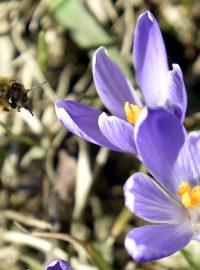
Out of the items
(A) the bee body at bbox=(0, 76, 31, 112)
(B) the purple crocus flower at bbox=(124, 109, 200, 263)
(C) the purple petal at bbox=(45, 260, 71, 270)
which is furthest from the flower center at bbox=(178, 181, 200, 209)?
(A) the bee body at bbox=(0, 76, 31, 112)

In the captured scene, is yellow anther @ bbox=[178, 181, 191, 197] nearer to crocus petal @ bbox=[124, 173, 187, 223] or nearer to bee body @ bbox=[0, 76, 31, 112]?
crocus petal @ bbox=[124, 173, 187, 223]

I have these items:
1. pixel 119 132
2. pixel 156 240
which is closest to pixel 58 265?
pixel 156 240

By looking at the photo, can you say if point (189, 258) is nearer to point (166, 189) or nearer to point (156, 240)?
point (166, 189)

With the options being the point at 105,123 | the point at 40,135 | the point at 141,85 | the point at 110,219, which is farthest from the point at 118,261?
the point at 105,123

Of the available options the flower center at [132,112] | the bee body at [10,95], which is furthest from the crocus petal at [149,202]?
the bee body at [10,95]

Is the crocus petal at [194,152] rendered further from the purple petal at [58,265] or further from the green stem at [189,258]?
the purple petal at [58,265]

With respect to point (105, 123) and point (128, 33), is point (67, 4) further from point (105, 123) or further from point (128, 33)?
point (105, 123)
